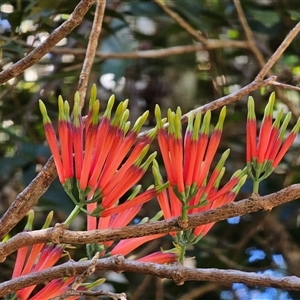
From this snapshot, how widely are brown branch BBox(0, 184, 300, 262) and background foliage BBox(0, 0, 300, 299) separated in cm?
47

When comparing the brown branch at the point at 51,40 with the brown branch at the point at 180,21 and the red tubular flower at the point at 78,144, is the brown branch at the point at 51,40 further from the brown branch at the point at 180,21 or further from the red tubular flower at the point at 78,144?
A: the brown branch at the point at 180,21

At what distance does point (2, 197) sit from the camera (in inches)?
39.9

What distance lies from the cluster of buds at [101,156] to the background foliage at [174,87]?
46 centimetres

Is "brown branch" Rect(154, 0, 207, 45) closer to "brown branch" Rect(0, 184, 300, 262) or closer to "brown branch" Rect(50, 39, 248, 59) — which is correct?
"brown branch" Rect(50, 39, 248, 59)

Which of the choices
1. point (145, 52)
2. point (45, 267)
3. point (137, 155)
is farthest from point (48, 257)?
point (145, 52)

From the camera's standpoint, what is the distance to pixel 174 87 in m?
1.13

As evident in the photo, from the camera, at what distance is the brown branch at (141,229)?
32 centimetres

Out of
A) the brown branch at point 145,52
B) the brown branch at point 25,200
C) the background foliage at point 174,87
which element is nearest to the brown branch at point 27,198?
the brown branch at point 25,200

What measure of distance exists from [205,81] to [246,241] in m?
0.37

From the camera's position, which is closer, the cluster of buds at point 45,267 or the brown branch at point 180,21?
the cluster of buds at point 45,267

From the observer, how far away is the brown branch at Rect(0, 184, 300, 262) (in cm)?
32

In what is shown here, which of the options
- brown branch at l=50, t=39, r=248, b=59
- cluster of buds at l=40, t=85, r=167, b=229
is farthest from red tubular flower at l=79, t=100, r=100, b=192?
brown branch at l=50, t=39, r=248, b=59

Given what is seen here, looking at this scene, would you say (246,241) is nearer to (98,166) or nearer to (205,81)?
(205,81)

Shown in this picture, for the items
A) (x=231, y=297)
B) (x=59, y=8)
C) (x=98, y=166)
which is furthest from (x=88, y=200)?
(x=231, y=297)
